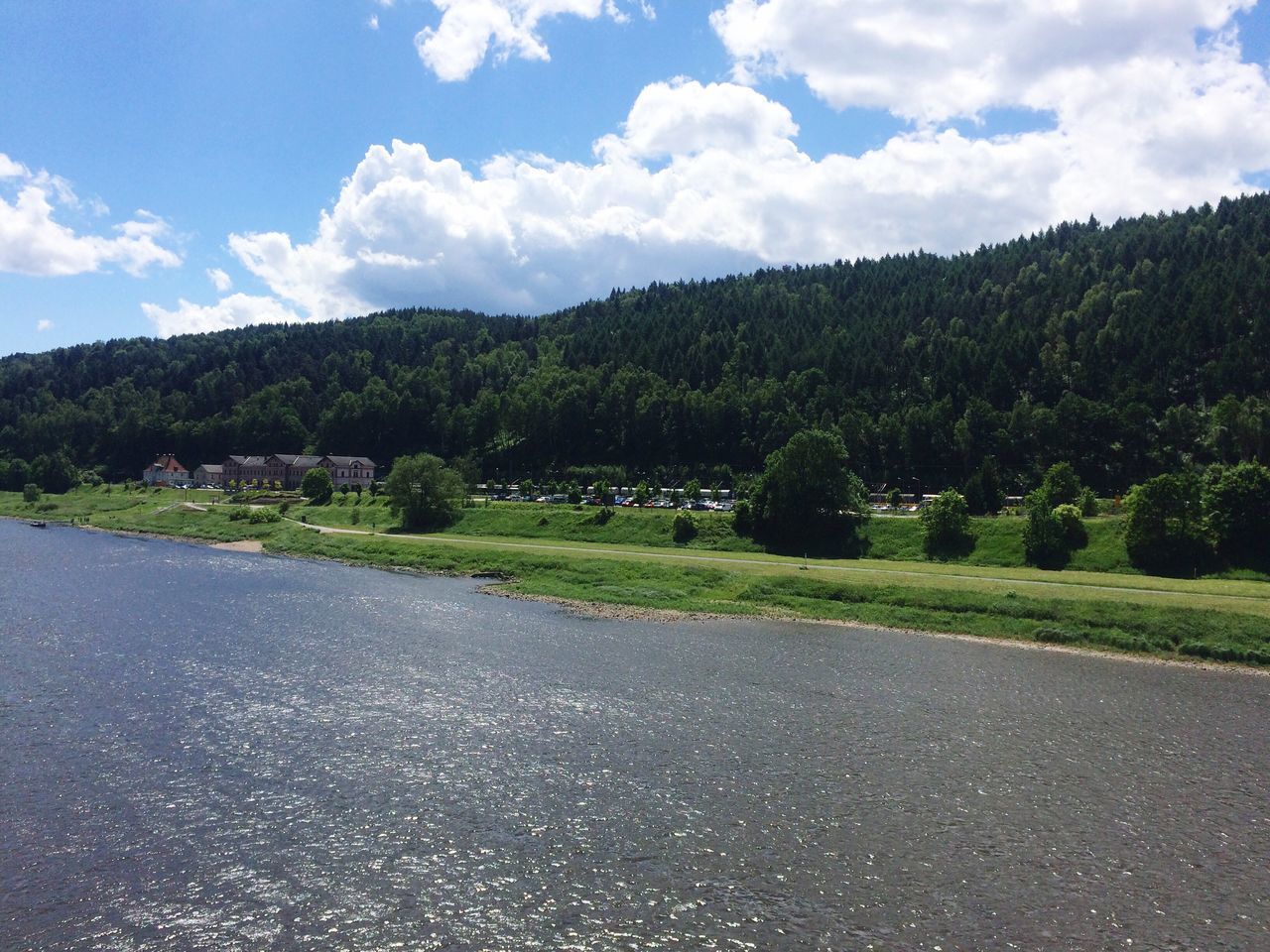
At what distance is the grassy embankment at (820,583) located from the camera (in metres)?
45.3

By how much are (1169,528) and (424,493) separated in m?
76.1

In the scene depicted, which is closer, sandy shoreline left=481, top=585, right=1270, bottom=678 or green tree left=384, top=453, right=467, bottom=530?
sandy shoreline left=481, top=585, right=1270, bottom=678

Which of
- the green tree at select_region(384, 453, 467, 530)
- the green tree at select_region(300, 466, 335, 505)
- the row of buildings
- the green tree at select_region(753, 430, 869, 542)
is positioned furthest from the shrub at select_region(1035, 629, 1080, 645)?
the row of buildings

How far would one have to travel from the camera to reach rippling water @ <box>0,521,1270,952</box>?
58.7ft

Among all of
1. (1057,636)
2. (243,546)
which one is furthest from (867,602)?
(243,546)

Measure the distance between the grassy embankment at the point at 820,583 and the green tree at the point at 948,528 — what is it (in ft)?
5.60

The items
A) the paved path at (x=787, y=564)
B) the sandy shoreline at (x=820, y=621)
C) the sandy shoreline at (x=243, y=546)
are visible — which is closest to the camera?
the sandy shoreline at (x=820, y=621)

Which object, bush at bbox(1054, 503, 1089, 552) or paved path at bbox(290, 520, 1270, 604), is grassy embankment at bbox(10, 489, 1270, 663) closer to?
paved path at bbox(290, 520, 1270, 604)

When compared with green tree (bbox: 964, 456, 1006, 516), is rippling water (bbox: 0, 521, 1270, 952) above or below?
below

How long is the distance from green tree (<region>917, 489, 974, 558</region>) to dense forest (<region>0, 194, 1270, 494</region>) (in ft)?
130

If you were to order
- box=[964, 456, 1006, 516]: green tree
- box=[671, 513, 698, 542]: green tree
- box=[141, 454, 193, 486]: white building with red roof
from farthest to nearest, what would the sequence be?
box=[141, 454, 193, 486]: white building with red roof
box=[671, 513, 698, 542]: green tree
box=[964, 456, 1006, 516]: green tree

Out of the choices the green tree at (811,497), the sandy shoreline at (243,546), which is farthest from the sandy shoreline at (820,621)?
the sandy shoreline at (243,546)

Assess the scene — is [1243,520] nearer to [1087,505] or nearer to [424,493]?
[1087,505]

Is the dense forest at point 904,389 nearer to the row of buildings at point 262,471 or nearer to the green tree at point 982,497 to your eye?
the row of buildings at point 262,471
